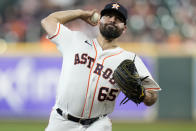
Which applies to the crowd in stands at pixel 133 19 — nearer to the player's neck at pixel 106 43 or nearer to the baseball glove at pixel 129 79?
the player's neck at pixel 106 43

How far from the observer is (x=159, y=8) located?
14.0 meters

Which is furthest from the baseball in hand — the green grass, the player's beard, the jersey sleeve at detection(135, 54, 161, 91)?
the green grass

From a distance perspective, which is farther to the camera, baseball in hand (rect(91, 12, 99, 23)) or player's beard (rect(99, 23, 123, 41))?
baseball in hand (rect(91, 12, 99, 23))

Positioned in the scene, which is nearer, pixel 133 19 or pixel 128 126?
pixel 128 126

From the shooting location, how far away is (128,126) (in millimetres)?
10727

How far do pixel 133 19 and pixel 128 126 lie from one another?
4.05 meters

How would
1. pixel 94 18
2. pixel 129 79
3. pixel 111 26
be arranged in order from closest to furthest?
pixel 129 79 < pixel 111 26 < pixel 94 18

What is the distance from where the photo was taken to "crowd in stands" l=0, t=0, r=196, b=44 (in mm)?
13188

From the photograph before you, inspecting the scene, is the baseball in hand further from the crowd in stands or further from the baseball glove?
the crowd in stands

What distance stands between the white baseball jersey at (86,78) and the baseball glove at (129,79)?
0.78 feet

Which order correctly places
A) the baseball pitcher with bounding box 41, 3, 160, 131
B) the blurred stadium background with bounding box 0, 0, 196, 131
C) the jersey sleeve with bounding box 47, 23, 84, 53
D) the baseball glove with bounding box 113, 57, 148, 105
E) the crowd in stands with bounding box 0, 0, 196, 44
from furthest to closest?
1. the crowd in stands with bounding box 0, 0, 196, 44
2. the blurred stadium background with bounding box 0, 0, 196, 131
3. the jersey sleeve with bounding box 47, 23, 84, 53
4. the baseball pitcher with bounding box 41, 3, 160, 131
5. the baseball glove with bounding box 113, 57, 148, 105

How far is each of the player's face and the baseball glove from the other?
1.29ft

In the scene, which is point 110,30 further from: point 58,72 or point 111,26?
point 58,72

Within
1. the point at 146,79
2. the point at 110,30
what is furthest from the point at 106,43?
the point at 146,79
